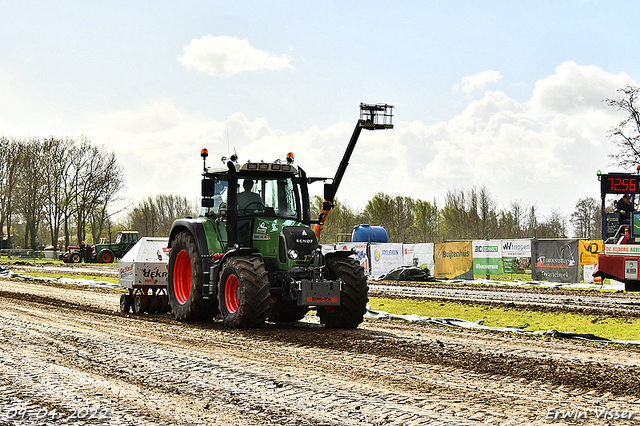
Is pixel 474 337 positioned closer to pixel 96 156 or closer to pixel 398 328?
pixel 398 328

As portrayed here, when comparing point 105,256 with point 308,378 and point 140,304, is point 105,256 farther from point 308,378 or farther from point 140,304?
point 308,378

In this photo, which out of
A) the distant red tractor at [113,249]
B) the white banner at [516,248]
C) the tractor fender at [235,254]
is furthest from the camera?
the distant red tractor at [113,249]

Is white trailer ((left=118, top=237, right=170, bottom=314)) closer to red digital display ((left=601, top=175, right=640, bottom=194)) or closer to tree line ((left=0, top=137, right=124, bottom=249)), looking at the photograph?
red digital display ((left=601, top=175, right=640, bottom=194))

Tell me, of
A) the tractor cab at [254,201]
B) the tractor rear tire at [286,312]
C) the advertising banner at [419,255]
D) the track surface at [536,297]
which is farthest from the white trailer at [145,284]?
the advertising banner at [419,255]

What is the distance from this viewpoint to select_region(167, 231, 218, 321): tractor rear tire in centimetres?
1117

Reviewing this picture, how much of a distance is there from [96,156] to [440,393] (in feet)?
218

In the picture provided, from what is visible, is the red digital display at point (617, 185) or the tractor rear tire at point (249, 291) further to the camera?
the red digital display at point (617, 185)

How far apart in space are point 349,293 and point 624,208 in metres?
10.4

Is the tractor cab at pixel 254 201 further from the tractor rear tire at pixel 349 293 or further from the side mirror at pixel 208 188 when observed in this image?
the tractor rear tire at pixel 349 293

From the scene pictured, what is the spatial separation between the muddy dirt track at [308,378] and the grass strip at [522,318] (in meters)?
2.24

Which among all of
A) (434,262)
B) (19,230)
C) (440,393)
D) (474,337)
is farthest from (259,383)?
(19,230)

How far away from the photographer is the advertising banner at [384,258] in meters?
29.4

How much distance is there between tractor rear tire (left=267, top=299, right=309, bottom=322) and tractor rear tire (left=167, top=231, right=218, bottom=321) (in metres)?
1.07

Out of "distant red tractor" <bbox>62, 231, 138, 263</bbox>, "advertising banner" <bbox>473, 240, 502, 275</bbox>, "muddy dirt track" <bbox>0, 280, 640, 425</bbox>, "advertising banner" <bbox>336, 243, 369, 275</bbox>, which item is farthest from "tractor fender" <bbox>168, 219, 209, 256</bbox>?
"distant red tractor" <bbox>62, 231, 138, 263</bbox>
